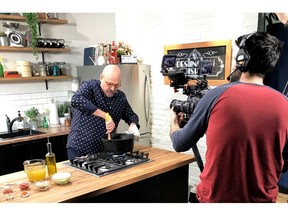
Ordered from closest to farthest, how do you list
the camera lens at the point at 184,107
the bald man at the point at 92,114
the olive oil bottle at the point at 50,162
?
the camera lens at the point at 184,107, the olive oil bottle at the point at 50,162, the bald man at the point at 92,114

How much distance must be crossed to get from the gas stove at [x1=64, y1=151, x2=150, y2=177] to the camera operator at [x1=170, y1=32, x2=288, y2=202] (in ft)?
2.38

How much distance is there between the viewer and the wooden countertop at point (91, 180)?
141 cm

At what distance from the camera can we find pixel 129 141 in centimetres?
201

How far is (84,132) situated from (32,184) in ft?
2.42

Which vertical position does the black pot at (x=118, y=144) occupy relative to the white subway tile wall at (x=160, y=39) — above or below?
below

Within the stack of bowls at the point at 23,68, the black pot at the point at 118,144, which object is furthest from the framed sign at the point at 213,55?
the stack of bowls at the point at 23,68

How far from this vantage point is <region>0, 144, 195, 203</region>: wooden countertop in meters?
1.41

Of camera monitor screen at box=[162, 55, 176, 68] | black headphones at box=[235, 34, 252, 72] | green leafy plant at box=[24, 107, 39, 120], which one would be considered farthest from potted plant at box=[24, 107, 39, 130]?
black headphones at box=[235, 34, 252, 72]

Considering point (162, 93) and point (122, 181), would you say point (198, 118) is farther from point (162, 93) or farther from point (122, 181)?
point (162, 93)

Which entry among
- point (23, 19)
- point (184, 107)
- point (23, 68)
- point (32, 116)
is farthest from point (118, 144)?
point (23, 19)

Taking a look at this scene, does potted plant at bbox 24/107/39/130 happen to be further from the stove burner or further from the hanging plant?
the stove burner

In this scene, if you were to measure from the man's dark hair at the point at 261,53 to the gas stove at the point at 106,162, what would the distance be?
109 cm

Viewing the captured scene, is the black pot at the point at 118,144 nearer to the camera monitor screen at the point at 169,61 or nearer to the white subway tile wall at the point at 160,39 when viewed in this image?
the camera monitor screen at the point at 169,61
